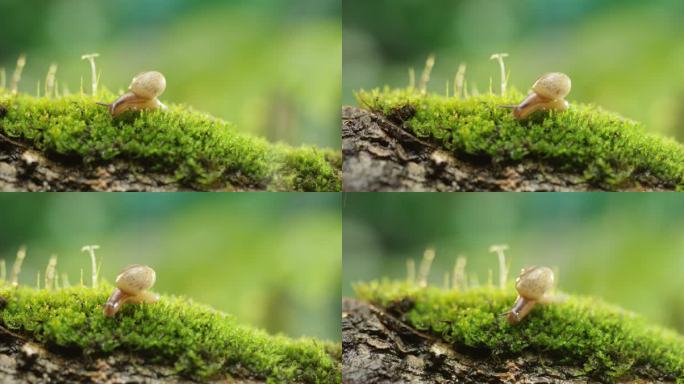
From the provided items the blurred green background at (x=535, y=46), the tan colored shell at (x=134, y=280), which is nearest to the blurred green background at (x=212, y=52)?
the blurred green background at (x=535, y=46)

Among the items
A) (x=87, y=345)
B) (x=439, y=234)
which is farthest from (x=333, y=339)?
(x=87, y=345)

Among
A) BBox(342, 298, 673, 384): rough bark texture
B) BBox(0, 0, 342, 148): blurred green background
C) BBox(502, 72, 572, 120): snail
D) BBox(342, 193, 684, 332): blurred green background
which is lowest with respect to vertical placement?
BBox(342, 298, 673, 384): rough bark texture

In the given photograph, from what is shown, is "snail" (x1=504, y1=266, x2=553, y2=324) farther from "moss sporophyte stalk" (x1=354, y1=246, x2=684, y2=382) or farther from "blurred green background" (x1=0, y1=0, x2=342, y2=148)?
"blurred green background" (x1=0, y1=0, x2=342, y2=148)

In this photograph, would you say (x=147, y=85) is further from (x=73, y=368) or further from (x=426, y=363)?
(x=426, y=363)

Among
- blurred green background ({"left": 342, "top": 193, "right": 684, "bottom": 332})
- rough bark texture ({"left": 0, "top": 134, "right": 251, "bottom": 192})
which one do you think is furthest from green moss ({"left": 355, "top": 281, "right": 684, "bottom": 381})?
rough bark texture ({"left": 0, "top": 134, "right": 251, "bottom": 192})

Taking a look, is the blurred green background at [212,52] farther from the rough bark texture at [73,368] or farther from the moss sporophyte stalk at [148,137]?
the rough bark texture at [73,368]

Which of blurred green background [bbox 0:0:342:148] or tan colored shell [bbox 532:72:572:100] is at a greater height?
blurred green background [bbox 0:0:342:148]
